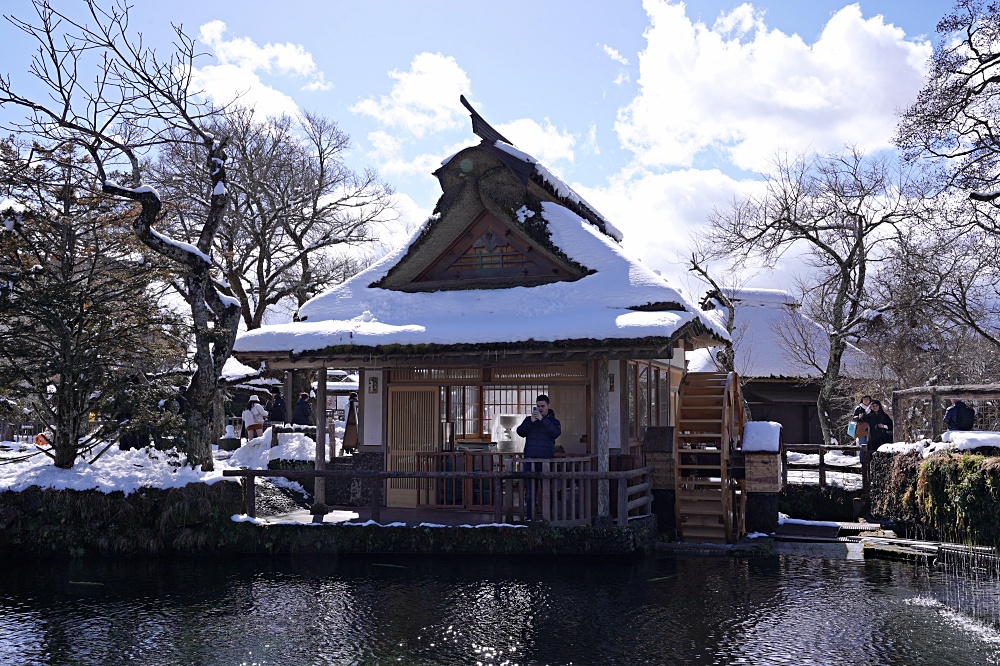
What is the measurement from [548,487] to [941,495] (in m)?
5.68

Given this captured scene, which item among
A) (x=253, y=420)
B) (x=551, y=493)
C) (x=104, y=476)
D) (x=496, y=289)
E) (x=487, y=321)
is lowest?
(x=551, y=493)

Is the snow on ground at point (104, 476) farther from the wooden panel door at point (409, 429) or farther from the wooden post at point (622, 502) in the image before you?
the wooden post at point (622, 502)

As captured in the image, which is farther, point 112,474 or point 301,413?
point 301,413

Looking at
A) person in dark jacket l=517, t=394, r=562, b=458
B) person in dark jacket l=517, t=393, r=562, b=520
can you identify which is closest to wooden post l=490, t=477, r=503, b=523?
person in dark jacket l=517, t=393, r=562, b=520

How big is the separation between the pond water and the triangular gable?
5.37 m

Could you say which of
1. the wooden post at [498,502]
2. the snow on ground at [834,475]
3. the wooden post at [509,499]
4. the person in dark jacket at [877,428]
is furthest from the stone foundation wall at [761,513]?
the wooden post at [498,502]

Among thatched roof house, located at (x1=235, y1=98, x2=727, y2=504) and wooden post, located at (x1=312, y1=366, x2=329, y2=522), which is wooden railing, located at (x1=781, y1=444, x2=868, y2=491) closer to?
thatched roof house, located at (x1=235, y1=98, x2=727, y2=504)

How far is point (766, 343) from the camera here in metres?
31.5

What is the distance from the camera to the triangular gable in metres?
15.9

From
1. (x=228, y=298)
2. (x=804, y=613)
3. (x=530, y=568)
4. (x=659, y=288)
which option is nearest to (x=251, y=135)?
(x=228, y=298)

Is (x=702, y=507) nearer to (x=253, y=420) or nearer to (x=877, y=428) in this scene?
(x=877, y=428)

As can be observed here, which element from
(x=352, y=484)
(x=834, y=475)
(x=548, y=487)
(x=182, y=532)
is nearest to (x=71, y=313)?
(x=182, y=532)

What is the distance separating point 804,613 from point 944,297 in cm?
1653

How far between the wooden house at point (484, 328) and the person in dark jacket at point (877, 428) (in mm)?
3751
